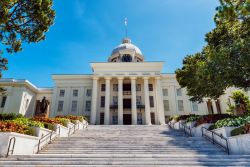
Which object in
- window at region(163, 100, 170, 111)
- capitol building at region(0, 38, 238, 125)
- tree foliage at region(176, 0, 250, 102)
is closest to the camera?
tree foliage at region(176, 0, 250, 102)

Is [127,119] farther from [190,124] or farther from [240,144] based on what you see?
[240,144]

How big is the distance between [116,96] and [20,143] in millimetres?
25345

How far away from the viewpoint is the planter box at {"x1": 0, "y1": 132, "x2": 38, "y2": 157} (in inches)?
314

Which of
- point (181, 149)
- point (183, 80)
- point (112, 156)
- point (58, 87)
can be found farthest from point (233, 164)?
point (58, 87)

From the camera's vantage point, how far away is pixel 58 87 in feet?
115

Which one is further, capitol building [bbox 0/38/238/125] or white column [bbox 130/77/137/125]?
capitol building [bbox 0/38/238/125]

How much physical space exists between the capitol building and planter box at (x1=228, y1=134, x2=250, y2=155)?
20.6 m

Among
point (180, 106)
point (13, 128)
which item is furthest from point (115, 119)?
point (13, 128)

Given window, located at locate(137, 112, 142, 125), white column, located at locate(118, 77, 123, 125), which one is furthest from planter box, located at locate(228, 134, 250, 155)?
window, located at locate(137, 112, 142, 125)

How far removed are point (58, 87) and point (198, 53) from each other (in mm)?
26739

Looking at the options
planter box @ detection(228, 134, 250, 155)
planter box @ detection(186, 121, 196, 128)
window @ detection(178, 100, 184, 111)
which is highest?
window @ detection(178, 100, 184, 111)

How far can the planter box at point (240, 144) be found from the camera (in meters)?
8.50

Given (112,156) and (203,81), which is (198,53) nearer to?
(203,81)

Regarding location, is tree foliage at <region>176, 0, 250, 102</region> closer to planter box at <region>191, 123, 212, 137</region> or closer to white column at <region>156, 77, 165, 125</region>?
planter box at <region>191, 123, 212, 137</region>
